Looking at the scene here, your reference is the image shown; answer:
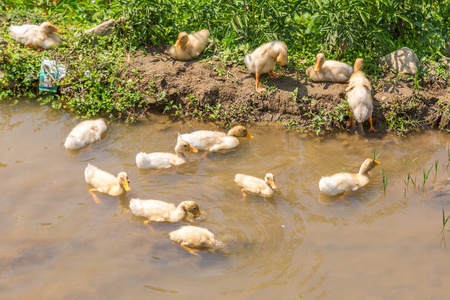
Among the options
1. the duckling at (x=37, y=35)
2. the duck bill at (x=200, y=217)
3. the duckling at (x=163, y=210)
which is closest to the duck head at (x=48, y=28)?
the duckling at (x=37, y=35)

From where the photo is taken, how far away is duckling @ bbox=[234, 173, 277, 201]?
6176mm

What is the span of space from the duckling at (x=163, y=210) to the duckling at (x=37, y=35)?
462 cm

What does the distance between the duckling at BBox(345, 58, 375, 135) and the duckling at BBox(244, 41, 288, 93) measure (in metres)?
1.21

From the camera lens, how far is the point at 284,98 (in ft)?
26.3

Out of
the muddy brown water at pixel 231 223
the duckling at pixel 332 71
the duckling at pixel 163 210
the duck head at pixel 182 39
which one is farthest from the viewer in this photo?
the duck head at pixel 182 39

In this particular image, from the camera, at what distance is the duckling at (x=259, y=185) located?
6176 millimetres

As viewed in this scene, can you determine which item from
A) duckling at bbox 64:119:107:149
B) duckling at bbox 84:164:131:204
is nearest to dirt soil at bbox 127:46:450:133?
duckling at bbox 64:119:107:149

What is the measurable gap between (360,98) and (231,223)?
304 centimetres

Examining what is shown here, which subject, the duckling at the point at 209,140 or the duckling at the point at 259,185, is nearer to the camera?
the duckling at the point at 259,185

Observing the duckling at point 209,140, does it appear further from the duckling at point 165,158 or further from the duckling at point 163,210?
the duckling at point 163,210

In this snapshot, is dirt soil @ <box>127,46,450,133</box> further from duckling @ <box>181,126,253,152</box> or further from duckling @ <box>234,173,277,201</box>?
duckling @ <box>234,173,277,201</box>

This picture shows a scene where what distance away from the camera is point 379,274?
16.4ft

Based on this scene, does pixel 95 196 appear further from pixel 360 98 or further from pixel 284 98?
pixel 360 98

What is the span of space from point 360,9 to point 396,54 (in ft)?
3.42
